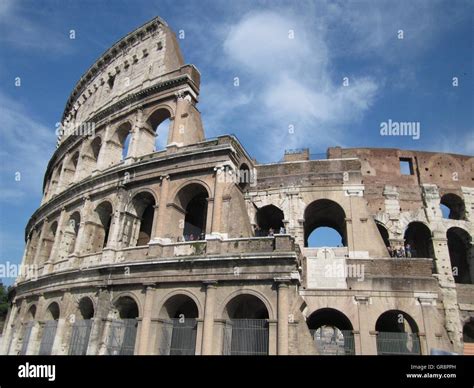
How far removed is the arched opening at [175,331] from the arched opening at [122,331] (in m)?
1.06

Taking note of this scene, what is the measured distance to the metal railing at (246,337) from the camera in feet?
35.4

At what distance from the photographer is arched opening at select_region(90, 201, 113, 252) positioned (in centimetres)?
1584

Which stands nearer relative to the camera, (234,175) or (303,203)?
(234,175)

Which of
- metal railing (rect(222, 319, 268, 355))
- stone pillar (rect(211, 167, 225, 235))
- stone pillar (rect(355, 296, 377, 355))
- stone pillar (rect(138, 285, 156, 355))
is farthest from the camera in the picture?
stone pillar (rect(211, 167, 225, 235))

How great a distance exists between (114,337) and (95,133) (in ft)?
35.9

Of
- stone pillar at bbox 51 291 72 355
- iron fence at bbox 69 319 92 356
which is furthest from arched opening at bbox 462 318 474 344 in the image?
stone pillar at bbox 51 291 72 355

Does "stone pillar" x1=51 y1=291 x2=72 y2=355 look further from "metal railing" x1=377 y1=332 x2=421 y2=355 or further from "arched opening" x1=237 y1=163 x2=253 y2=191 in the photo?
"metal railing" x1=377 y1=332 x2=421 y2=355

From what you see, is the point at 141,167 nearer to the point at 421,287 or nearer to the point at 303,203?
the point at 303,203

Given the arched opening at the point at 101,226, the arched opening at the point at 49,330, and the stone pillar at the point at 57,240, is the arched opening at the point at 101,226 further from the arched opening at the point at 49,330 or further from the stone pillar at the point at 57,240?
the arched opening at the point at 49,330

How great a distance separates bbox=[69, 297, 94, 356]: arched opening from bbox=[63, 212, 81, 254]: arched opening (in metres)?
3.70

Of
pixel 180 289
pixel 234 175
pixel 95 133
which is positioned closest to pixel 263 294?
pixel 180 289

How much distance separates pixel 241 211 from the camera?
1292cm
